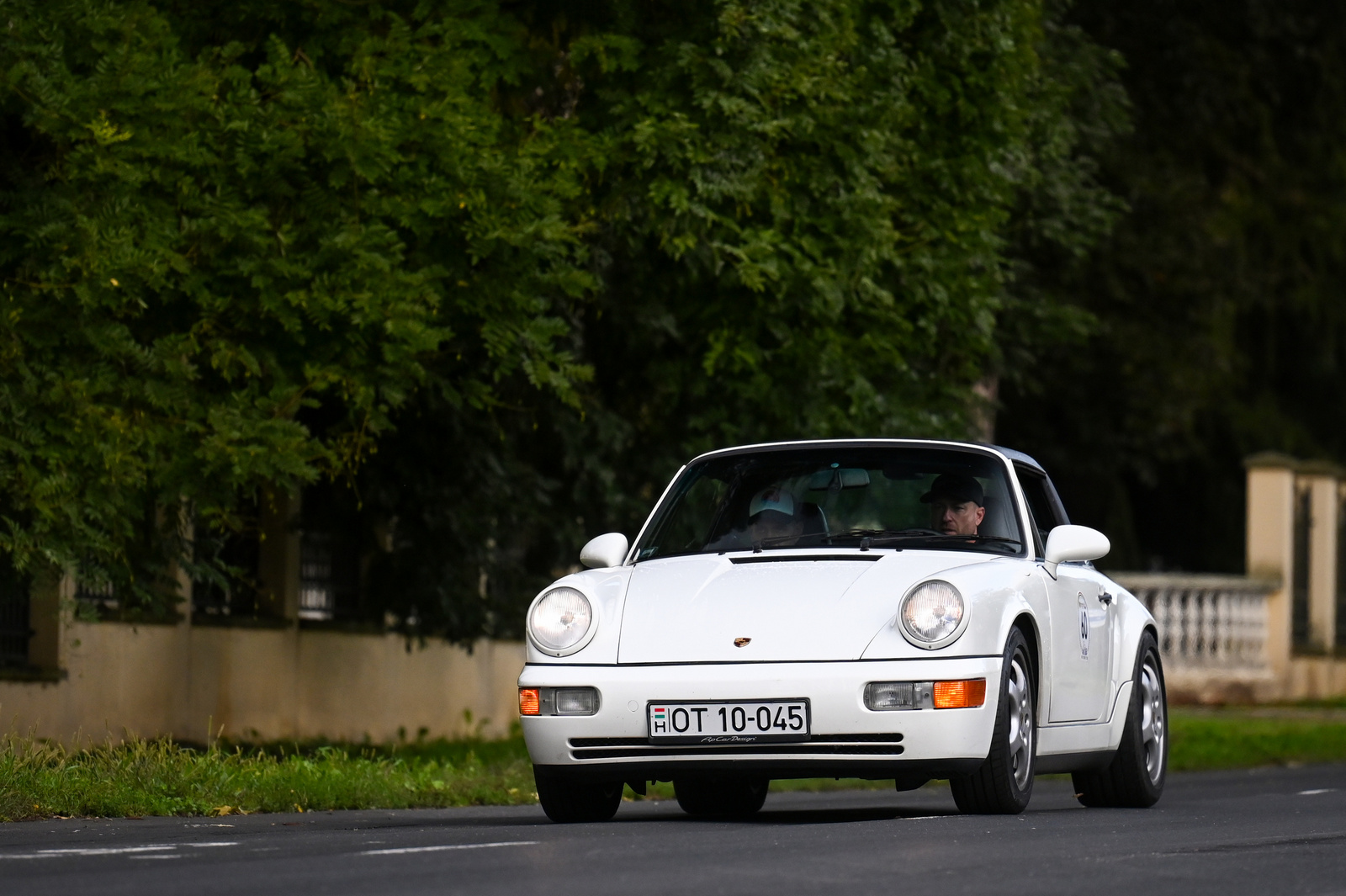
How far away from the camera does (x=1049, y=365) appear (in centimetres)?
3200

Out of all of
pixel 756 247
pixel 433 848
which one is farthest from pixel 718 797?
pixel 756 247

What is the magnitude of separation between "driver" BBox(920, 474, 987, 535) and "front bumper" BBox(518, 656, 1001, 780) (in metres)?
1.36

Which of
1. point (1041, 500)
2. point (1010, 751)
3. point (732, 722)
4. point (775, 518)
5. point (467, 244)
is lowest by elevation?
point (1010, 751)

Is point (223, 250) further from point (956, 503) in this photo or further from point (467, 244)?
point (956, 503)

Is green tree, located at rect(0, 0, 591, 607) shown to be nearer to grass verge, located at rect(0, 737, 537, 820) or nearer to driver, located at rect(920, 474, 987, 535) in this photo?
grass verge, located at rect(0, 737, 537, 820)

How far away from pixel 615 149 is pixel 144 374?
3483mm

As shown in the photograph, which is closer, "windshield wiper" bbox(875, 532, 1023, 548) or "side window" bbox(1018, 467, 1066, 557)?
"windshield wiper" bbox(875, 532, 1023, 548)

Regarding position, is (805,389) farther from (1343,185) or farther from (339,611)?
(1343,185)

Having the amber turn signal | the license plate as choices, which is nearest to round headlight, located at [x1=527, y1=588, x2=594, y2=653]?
the license plate

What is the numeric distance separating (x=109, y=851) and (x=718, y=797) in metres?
3.58

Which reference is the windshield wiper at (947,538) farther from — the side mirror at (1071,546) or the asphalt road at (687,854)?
the asphalt road at (687,854)

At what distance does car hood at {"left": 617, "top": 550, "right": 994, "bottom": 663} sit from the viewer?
9.54 metres

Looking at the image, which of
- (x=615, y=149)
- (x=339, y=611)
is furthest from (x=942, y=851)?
(x=339, y=611)

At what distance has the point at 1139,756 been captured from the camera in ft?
38.2
